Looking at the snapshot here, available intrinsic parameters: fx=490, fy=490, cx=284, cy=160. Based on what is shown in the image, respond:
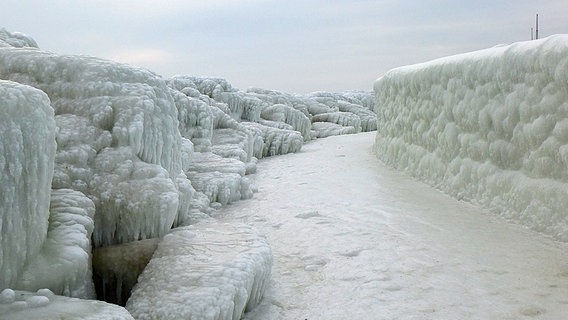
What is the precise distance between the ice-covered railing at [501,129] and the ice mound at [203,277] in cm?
249

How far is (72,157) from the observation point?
3.37 meters

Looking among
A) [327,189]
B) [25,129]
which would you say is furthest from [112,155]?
[327,189]

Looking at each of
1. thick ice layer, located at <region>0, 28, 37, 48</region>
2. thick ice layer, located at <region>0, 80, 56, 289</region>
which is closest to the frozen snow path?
thick ice layer, located at <region>0, 80, 56, 289</region>

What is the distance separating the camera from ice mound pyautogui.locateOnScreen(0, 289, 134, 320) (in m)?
2.04

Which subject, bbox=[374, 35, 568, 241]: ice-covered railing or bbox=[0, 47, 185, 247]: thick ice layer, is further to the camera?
bbox=[374, 35, 568, 241]: ice-covered railing

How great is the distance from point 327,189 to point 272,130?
211 inches

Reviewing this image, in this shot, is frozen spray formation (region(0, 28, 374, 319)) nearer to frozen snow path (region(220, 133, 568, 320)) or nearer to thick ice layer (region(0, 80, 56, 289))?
thick ice layer (region(0, 80, 56, 289))

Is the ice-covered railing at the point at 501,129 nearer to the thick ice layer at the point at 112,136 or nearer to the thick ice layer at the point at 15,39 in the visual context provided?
the thick ice layer at the point at 112,136

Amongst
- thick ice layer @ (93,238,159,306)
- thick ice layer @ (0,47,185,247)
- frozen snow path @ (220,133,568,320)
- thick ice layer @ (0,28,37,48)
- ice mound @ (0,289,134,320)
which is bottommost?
frozen snow path @ (220,133,568,320)

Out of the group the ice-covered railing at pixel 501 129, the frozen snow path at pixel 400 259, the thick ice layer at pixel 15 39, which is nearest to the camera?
Answer: the frozen snow path at pixel 400 259

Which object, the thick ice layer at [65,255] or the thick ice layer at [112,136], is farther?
the thick ice layer at [112,136]

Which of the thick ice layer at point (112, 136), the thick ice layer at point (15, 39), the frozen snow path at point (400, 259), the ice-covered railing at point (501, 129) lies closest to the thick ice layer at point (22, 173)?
the thick ice layer at point (112, 136)

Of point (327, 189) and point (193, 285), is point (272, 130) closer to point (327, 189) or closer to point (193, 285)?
point (327, 189)

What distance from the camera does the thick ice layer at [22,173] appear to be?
2215 mm
